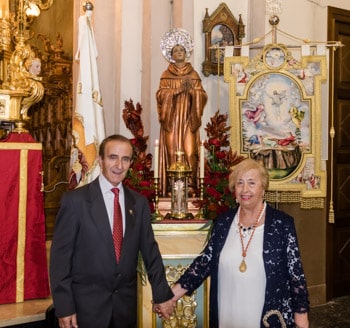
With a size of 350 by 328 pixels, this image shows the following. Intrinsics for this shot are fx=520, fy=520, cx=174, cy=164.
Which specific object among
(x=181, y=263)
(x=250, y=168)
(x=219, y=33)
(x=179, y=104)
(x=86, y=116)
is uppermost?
(x=219, y=33)

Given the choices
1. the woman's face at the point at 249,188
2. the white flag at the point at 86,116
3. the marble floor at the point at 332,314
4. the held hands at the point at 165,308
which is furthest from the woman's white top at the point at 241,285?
the marble floor at the point at 332,314

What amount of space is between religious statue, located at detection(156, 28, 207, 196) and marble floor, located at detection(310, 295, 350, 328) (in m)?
2.14

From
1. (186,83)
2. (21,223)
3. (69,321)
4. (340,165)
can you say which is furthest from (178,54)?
(340,165)

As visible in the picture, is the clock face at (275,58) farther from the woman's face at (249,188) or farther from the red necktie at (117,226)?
the red necktie at (117,226)

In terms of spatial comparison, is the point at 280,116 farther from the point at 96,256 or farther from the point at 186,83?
the point at 96,256

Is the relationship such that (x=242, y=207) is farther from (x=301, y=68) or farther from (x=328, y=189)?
(x=328, y=189)

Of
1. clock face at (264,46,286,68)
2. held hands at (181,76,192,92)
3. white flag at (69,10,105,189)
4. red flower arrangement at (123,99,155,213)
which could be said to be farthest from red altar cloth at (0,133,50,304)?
clock face at (264,46,286,68)

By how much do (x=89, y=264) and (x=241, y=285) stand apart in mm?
768

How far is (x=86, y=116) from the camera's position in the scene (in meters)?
4.49

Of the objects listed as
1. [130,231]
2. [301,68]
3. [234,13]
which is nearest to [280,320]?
[130,231]

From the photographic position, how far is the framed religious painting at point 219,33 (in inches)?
232

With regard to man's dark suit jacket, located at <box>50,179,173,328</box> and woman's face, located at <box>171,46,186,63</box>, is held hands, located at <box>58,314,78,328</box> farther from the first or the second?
woman's face, located at <box>171,46,186,63</box>

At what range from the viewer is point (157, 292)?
9.29 ft

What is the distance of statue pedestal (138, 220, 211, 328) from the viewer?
3.48 m
